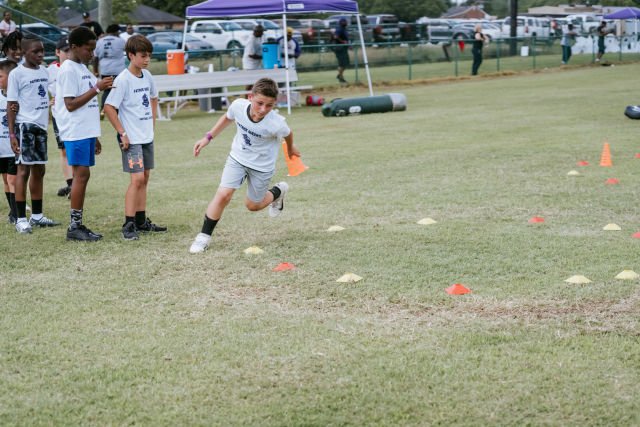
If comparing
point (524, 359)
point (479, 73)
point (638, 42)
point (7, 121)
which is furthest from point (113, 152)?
point (638, 42)

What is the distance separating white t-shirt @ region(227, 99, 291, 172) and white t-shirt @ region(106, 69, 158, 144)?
87cm

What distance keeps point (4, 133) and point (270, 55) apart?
14486mm

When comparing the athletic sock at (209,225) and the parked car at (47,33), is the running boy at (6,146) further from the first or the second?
the parked car at (47,33)

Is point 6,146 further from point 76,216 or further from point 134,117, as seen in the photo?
point 134,117

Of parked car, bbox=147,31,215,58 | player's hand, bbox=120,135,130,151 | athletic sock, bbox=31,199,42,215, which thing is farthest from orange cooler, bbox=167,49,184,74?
parked car, bbox=147,31,215,58

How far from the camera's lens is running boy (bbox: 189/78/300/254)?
7.11 m

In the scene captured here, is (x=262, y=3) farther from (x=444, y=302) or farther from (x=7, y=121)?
(x=444, y=302)

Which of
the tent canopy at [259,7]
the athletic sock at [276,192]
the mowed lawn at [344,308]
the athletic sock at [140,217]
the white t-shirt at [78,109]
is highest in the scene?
the tent canopy at [259,7]

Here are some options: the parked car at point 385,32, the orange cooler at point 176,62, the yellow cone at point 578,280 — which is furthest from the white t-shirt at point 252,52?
the parked car at point 385,32

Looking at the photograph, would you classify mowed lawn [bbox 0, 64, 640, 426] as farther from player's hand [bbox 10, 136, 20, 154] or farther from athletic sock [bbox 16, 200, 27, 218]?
player's hand [bbox 10, 136, 20, 154]

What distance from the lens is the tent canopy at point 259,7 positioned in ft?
63.1

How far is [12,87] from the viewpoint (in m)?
8.07

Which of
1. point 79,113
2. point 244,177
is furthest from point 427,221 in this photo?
point 79,113

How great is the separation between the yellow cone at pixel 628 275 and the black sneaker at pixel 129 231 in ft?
13.0
